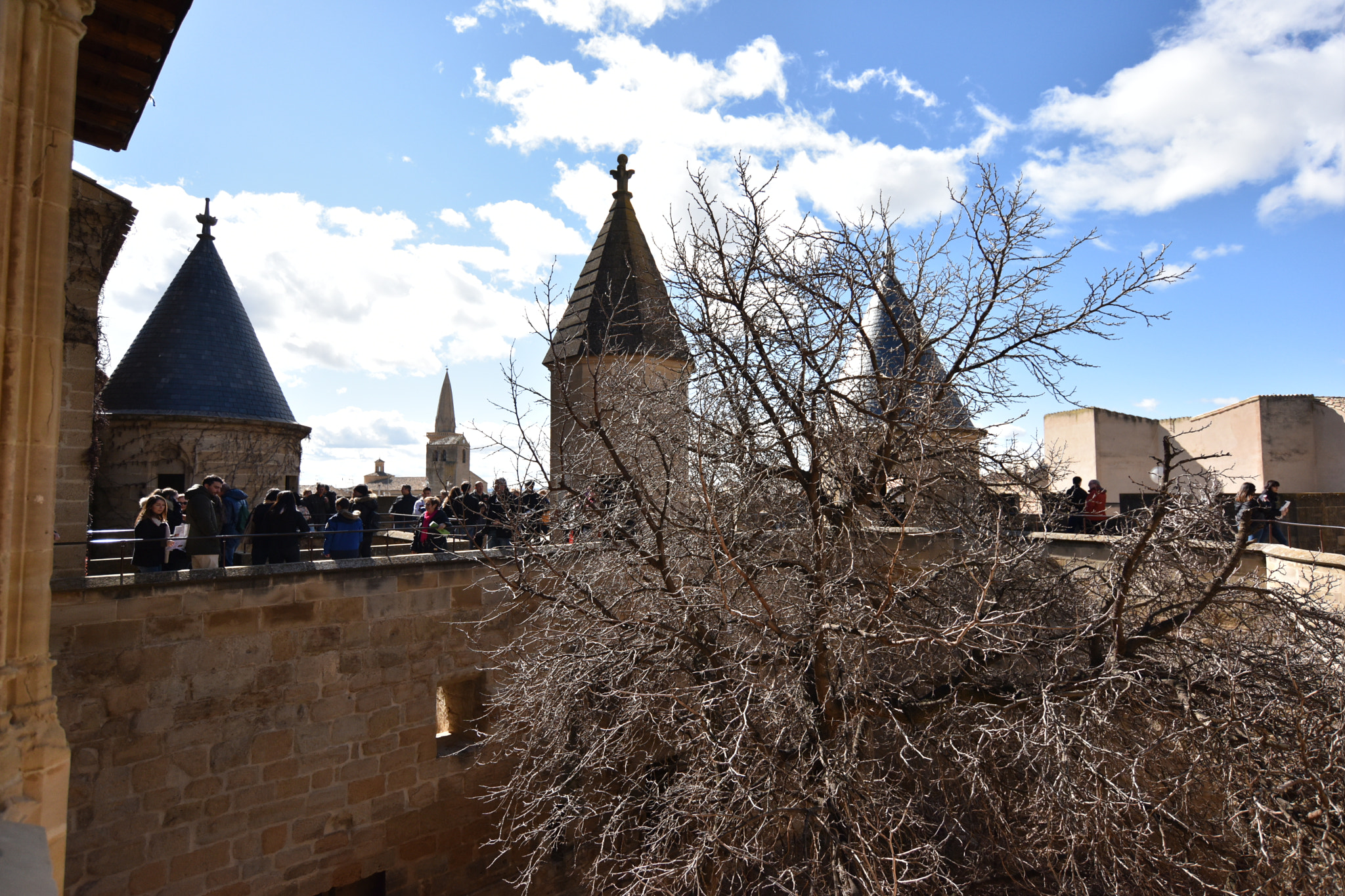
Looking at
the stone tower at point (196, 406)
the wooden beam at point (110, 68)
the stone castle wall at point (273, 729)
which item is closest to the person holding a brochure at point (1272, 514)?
the stone castle wall at point (273, 729)

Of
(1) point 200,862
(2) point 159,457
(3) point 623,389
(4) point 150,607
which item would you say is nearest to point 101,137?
(4) point 150,607

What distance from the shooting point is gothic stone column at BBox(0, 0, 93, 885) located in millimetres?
2377

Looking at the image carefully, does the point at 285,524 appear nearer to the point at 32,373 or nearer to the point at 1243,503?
the point at 32,373

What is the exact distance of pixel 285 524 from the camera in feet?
23.0

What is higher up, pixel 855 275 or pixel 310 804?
pixel 855 275

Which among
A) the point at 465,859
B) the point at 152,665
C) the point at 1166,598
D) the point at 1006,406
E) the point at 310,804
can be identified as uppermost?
the point at 1006,406

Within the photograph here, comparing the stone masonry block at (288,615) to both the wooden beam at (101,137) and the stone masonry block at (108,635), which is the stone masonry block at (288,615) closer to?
the stone masonry block at (108,635)

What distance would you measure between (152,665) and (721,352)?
5098mm

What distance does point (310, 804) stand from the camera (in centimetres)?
645

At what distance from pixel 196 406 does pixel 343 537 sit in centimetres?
846

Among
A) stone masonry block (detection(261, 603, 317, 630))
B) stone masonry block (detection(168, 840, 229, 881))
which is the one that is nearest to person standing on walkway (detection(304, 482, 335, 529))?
stone masonry block (detection(261, 603, 317, 630))

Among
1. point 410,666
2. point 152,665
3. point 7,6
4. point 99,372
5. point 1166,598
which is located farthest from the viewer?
point 99,372

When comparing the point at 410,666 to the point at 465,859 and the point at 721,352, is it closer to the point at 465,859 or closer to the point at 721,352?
the point at 465,859

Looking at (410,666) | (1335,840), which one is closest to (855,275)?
(1335,840)
